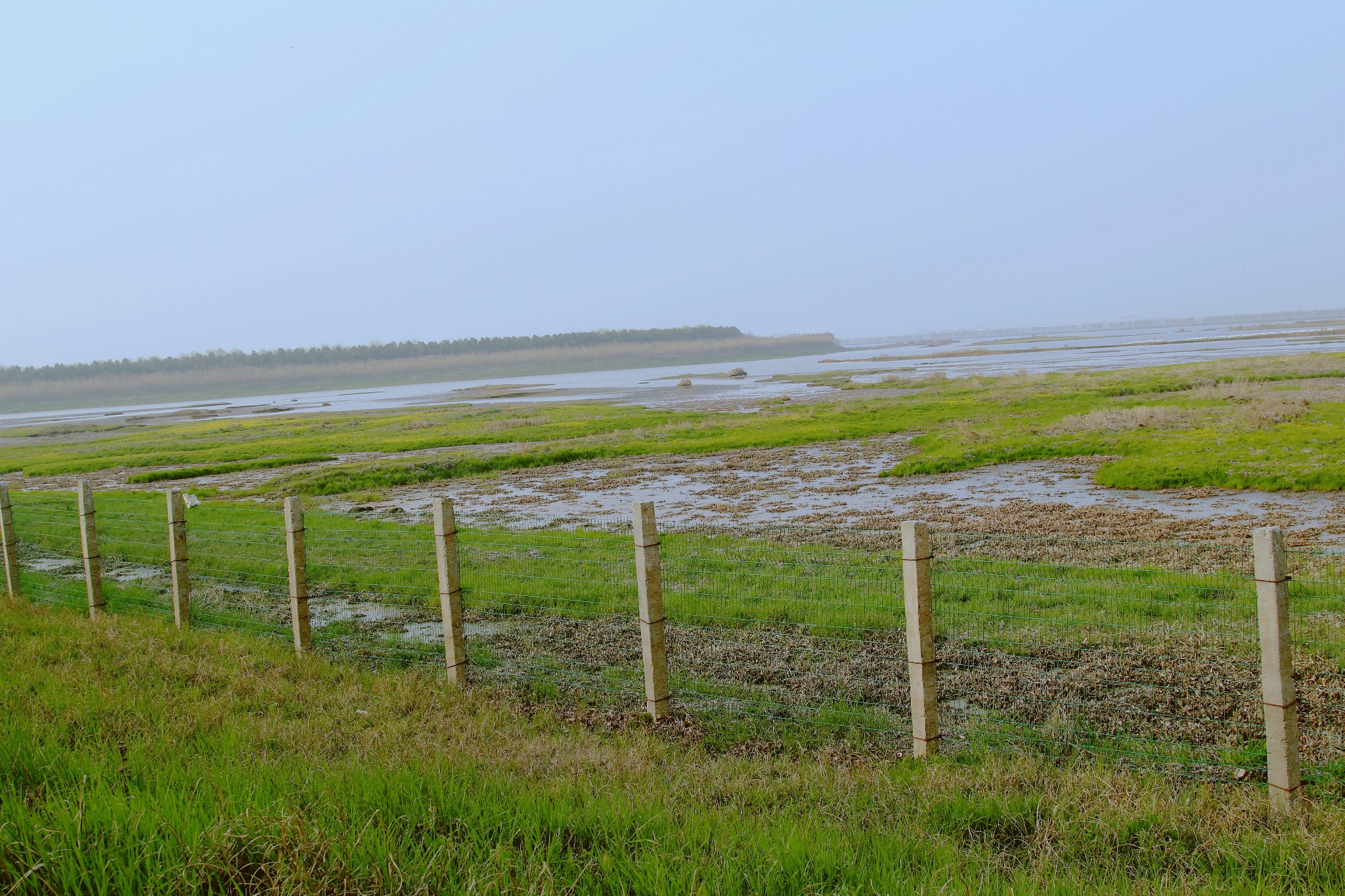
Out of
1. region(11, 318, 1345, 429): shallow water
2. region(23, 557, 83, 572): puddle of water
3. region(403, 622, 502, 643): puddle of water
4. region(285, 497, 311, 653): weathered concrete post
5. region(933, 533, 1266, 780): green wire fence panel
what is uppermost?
region(11, 318, 1345, 429): shallow water

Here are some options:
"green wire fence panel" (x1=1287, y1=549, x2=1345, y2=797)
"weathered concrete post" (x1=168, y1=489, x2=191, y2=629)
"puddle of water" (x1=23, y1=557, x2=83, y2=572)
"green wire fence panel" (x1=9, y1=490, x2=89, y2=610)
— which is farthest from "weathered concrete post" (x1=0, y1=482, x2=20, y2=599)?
"green wire fence panel" (x1=1287, y1=549, x2=1345, y2=797)

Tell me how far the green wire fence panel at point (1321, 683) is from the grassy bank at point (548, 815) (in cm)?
96

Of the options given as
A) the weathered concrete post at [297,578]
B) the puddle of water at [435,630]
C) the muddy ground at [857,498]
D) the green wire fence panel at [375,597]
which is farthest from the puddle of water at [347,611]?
the weathered concrete post at [297,578]

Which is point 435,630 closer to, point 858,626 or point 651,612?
point 651,612

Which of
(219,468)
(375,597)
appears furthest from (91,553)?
(219,468)

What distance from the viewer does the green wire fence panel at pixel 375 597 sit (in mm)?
10648

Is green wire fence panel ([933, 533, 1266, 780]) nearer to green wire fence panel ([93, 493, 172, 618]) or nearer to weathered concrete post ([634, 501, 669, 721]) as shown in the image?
weathered concrete post ([634, 501, 669, 721])

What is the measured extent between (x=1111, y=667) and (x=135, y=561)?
57.8 feet

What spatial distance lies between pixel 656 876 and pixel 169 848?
208 centimetres

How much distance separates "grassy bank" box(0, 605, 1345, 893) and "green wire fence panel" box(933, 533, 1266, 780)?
0.81 meters

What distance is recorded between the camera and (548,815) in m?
4.63

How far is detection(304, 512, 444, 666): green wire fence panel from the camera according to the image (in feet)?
34.9

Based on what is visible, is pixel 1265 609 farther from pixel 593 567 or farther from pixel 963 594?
pixel 593 567

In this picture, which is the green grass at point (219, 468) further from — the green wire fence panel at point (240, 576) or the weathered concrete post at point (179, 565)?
the weathered concrete post at point (179, 565)
